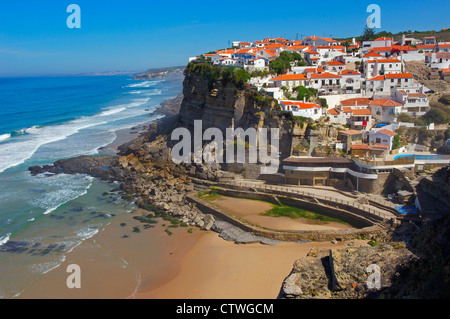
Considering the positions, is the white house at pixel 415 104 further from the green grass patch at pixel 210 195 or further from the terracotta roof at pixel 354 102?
the green grass patch at pixel 210 195

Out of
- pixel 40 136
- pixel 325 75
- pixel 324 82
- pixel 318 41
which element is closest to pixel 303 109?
pixel 324 82

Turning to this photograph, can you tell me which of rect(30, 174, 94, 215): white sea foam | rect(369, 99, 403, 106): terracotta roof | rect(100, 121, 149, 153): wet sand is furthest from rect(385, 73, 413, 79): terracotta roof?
rect(100, 121, 149, 153): wet sand

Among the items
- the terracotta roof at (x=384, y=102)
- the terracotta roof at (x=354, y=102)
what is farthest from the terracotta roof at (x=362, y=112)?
the terracotta roof at (x=354, y=102)

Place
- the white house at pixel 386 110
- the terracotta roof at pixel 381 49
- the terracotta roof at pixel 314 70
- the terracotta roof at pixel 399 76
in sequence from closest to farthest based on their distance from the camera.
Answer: the white house at pixel 386 110, the terracotta roof at pixel 399 76, the terracotta roof at pixel 314 70, the terracotta roof at pixel 381 49

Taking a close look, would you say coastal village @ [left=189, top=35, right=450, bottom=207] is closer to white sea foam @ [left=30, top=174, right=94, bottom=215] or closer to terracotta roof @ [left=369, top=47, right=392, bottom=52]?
terracotta roof @ [left=369, top=47, right=392, bottom=52]

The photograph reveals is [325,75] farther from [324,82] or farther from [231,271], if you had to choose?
[231,271]

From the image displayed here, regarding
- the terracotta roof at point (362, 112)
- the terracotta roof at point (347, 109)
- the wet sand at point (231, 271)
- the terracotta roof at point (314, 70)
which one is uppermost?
the terracotta roof at point (314, 70)

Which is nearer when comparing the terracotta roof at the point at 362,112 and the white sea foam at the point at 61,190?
the white sea foam at the point at 61,190
